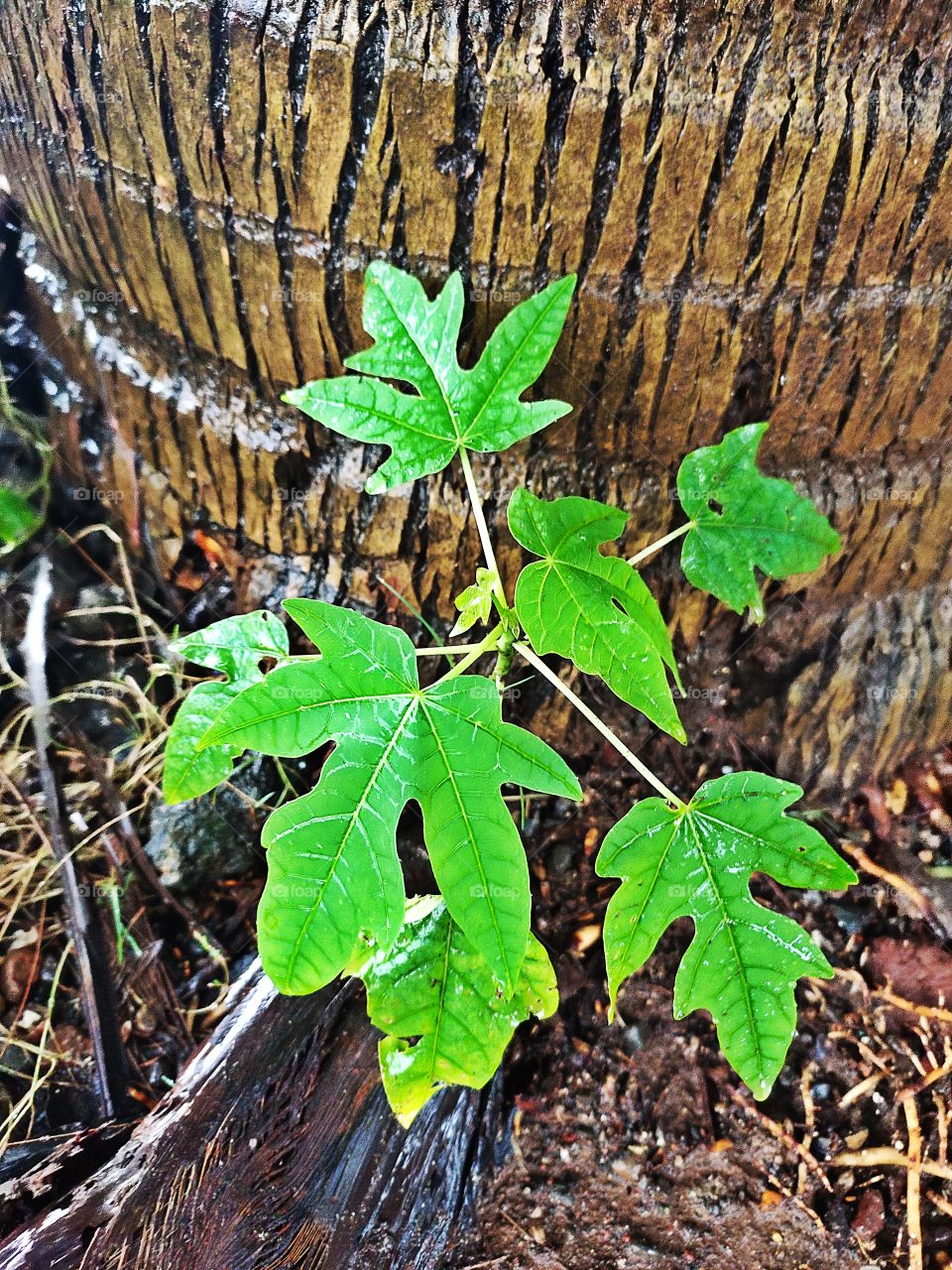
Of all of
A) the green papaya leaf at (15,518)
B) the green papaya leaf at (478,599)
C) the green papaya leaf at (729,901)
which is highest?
the green papaya leaf at (478,599)

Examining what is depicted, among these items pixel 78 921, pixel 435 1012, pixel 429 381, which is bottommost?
pixel 78 921

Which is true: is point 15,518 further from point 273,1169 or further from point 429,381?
point 273,1169

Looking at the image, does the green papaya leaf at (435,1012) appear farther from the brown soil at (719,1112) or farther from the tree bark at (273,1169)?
the brown soil at (719,1112)

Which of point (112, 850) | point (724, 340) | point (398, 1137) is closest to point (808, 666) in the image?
point (724, 340)

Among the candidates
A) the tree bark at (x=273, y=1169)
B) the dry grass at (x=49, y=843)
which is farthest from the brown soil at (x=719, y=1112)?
the dry grass at (x=49, y=843)

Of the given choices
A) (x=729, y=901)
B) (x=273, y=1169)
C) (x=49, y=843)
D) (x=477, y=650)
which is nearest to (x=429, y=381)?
(x=477, y=650)

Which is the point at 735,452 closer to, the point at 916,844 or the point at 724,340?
the point at 724,340
